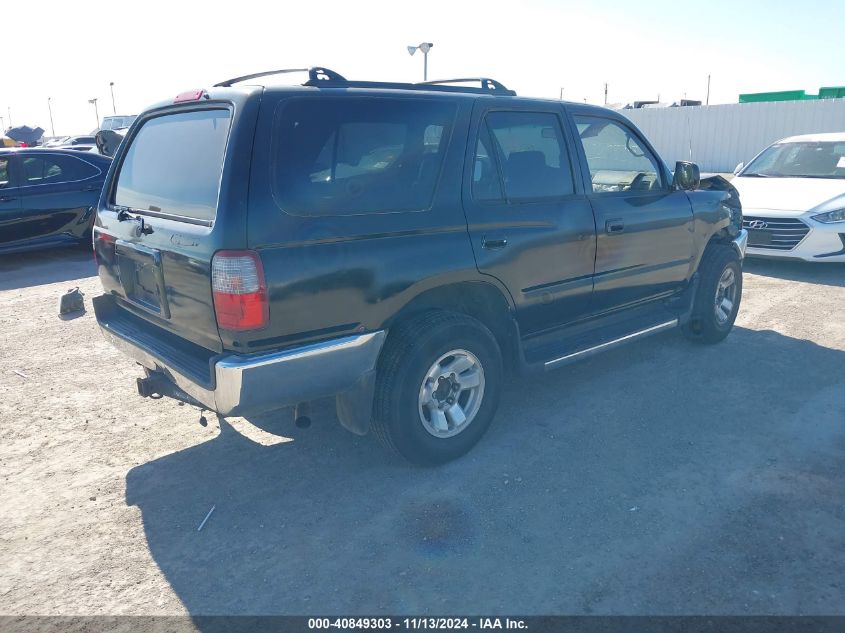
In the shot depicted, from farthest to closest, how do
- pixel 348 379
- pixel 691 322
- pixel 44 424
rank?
pixel 691 322, pixel 44 424, pixel 348 379

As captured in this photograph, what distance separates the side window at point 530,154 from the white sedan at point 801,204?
5075 millimetres

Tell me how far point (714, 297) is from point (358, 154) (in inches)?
141

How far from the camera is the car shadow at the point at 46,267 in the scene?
346 inches

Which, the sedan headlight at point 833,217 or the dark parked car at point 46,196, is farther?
the dark parked car at point 46,196

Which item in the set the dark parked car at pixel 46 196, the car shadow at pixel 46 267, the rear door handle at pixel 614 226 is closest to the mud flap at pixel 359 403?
the rear door handle at pixel 614 226

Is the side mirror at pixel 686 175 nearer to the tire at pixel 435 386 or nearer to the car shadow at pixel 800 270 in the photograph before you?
the tire at pixel 435 386

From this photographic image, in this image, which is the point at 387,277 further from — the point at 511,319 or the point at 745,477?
the point at 745,477

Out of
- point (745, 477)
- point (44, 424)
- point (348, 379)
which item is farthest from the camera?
point (44, 424)

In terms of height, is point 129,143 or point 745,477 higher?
point 129,143

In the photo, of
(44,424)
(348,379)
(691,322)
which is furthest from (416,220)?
(691,322)

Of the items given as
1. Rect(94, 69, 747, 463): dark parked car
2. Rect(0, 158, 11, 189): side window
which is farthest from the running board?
Rect(0, 158, 11, 189): side window

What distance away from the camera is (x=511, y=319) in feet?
13.4

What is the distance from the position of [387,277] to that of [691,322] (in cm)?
341

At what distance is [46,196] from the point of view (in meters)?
9.47
